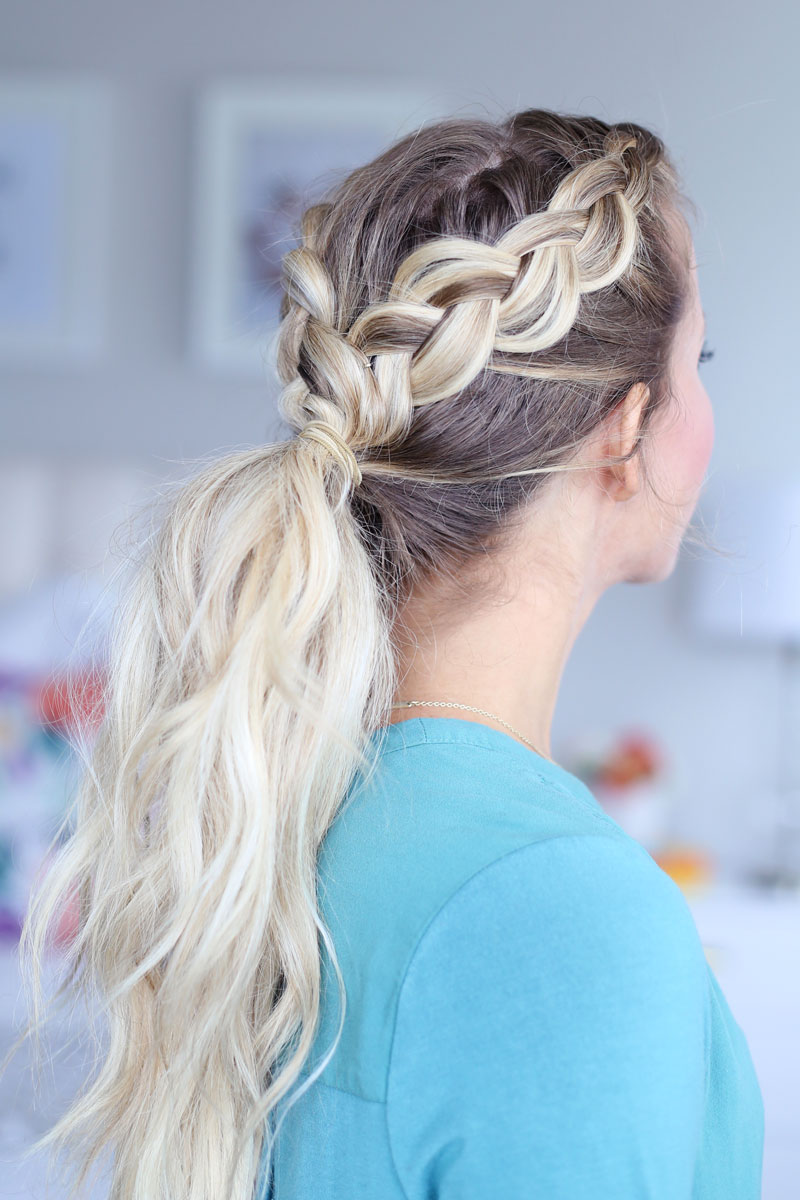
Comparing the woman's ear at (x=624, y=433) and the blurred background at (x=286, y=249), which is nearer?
the woman's ear at (x=624, y=433)

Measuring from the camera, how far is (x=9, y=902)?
81.5 inches

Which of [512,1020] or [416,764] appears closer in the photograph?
[512,1020]

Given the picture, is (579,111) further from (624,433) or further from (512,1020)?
(512,1020)

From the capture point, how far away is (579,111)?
84.4 inches

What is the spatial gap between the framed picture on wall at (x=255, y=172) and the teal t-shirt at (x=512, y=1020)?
1.85 metres

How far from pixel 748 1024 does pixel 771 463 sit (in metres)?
1.10

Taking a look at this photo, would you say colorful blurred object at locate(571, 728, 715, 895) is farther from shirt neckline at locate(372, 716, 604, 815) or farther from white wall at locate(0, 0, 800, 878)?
shirt neckline at locate(372, 716, 604, 815)

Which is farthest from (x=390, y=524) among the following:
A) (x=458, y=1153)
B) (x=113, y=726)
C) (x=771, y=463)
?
(x=771, y=463)

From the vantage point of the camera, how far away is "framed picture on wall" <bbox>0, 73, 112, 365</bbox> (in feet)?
7.48

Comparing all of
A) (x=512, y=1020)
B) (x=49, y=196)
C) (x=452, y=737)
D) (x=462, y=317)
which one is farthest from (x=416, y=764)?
(x=49, y=196)

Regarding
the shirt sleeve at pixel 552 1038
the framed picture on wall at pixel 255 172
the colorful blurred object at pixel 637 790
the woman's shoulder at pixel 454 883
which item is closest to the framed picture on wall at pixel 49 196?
the framed picture on wall at pixel 255 172

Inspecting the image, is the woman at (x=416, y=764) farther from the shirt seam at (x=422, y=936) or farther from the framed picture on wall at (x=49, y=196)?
the framed picture on wall at (x=49, y=196)

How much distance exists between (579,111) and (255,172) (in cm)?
68

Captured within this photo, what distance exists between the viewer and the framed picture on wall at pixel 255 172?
87.0 inches
